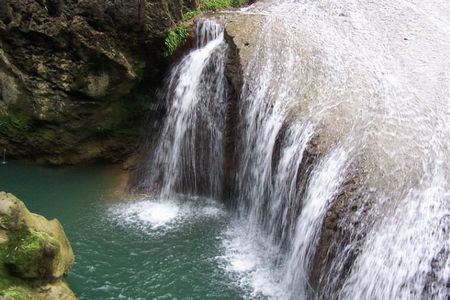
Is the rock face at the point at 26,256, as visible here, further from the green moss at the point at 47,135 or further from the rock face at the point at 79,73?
the green moss at the point at 47,135

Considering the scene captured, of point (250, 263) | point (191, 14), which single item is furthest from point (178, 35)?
point (250, 263)

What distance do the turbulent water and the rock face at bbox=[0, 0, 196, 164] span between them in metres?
1.02

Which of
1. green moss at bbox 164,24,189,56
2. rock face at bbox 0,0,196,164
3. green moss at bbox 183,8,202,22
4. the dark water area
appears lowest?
the dark water area

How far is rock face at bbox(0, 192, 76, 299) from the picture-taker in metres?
6.25

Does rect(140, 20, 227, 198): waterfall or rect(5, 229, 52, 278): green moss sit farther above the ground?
rect(140, 20, 227, 198): waterfall

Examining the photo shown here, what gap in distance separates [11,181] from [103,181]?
6.97 feet

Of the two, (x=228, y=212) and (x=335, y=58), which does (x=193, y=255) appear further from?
(x=335, y=58)

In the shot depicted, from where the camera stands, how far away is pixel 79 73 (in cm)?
1153

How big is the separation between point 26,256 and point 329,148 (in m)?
4.85

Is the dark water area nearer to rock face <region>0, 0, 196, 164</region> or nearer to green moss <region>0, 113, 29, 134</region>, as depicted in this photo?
rock face <region>0, 0, 196, 164</region>

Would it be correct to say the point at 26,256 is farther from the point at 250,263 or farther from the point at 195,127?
the point at 195,127

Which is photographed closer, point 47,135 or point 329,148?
point 329,148

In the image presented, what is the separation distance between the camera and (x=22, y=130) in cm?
1209

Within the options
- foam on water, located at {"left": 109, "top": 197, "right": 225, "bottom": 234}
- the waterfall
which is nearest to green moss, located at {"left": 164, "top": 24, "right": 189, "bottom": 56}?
the waterfall
